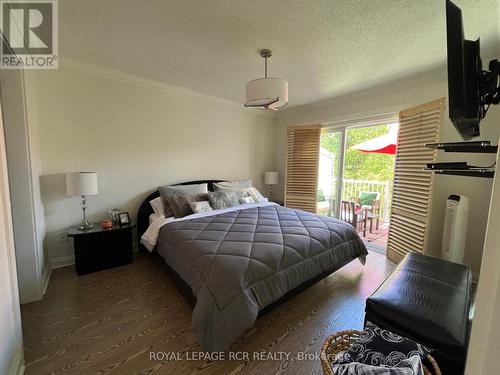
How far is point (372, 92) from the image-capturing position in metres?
3.29

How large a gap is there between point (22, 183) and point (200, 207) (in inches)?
68.8

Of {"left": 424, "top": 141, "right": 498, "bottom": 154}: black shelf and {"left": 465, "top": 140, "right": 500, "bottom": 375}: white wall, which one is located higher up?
{"left": 424, "top": 141, "right": 498, "bottom": 154}: black shelf

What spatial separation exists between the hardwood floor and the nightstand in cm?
13

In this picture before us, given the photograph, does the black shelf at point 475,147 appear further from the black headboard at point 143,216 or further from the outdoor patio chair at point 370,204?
the black headboard at point 143,216

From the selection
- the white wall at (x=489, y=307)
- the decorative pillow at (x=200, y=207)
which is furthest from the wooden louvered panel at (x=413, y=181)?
the decorative pillow at (x=200, y=207)

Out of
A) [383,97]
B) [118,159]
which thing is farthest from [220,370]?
[383,97]

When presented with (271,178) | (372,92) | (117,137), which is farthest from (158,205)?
(372,92)

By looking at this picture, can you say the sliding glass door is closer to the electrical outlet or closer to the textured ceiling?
the textured ceiling

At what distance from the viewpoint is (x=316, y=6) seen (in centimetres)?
156

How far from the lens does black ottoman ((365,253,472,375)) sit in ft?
3.78

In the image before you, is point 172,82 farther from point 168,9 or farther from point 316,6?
point 316,6

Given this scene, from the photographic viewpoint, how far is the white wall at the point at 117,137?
253cm

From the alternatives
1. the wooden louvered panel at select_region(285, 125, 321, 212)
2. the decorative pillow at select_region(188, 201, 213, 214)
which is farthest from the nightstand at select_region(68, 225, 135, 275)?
the wooden louvered panel at select_region(285, 125, 321, 212)

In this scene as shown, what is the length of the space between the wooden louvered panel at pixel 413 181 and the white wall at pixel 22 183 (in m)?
4.25
